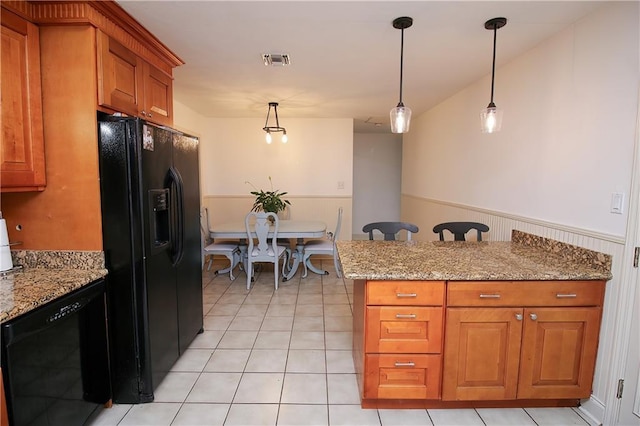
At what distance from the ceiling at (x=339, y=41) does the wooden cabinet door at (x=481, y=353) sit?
5.67 feet

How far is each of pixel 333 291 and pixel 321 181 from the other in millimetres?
2183

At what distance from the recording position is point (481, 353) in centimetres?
177

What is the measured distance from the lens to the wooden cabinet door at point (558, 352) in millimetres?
1750

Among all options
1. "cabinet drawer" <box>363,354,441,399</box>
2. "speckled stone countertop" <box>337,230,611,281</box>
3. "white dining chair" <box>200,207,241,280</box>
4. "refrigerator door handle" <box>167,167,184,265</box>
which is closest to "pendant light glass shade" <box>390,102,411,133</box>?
"speckled stone countertop" <box>337,230,611,281</box>

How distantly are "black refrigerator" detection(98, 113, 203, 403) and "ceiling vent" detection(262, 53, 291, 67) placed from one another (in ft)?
3.21

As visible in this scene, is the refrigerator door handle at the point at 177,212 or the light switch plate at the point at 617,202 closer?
the light switch plate at the point at 617,202

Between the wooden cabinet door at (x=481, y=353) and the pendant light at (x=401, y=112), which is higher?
the pendant light at (x=401, y=112)

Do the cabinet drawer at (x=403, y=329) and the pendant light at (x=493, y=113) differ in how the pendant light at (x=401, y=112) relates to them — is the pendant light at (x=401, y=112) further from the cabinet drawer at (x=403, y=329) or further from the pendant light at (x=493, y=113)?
the cabinet drawer at (x=403, y=329)

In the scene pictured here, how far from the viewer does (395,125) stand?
2.10 metres

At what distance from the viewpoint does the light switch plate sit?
5.53ft

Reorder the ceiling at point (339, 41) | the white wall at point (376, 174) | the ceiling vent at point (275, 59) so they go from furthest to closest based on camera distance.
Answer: the white wall at point (376, 174) → the ceiling vent at point (275, 59) → the ceiling at point (339, 41)

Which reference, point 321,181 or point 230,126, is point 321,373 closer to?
point 321,181

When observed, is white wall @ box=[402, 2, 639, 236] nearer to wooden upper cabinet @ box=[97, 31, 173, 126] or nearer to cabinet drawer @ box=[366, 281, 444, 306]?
cabinet drawer @ box=[366, 281, 444, 306]

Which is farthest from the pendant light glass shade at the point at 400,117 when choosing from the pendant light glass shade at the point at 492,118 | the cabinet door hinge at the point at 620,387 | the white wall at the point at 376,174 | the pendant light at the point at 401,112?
the white wall at the point at 376,174
